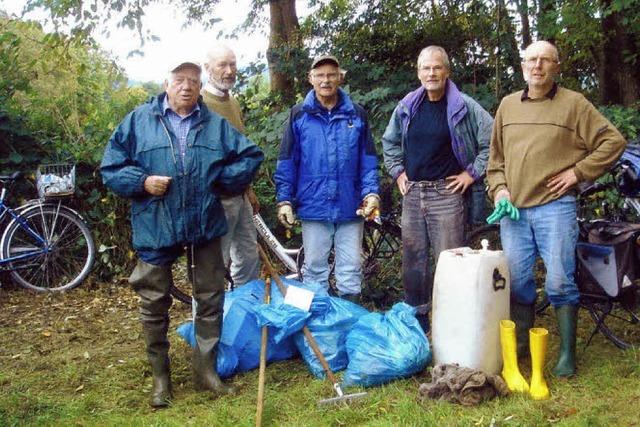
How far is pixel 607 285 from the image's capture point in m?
3.60

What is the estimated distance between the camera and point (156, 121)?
11.0ft

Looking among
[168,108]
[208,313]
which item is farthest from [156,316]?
[168,108]

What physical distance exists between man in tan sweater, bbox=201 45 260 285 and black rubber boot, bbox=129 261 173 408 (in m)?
0.61

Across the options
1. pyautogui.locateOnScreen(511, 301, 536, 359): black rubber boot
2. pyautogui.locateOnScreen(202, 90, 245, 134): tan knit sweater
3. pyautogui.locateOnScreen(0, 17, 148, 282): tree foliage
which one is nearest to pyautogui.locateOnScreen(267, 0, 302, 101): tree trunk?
pyautogui.locateOnScreen(0, 17, 148, 282): tree foliage

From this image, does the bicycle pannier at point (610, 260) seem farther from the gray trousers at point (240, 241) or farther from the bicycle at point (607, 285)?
the gray trousers at point (240, 241)

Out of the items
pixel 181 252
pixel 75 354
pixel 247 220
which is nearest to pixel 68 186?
pixel 75 354

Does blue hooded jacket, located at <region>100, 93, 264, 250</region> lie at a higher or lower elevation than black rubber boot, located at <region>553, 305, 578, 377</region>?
higher

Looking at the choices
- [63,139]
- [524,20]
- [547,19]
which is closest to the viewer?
[547,19]

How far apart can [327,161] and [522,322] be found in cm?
145

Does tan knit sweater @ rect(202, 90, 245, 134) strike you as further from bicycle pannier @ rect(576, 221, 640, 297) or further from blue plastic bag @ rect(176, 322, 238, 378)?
bicycle pannier @ rect(576, 221, 640, 297)

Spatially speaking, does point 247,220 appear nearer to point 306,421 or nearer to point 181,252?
point 181,252

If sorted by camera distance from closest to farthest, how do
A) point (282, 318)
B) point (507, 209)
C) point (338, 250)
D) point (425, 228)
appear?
point (507, 209), point (282, 318), point (425, 228), point (338, 250)

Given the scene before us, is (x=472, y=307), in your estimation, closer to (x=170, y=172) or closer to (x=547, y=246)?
(x=547, y=246)

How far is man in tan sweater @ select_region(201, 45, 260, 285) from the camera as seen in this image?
3.96 metres
